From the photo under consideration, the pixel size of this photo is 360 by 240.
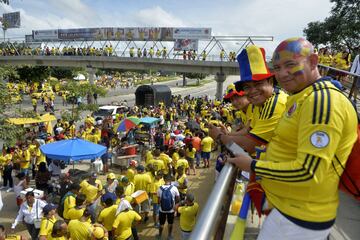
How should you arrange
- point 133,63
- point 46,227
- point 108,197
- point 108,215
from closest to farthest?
point 46,227, point 108,215, point 108,197, point 133,63

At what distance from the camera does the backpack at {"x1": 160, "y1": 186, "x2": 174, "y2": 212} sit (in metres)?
8.63

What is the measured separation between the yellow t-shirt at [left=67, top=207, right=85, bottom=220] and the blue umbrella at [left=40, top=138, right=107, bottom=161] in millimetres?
3410

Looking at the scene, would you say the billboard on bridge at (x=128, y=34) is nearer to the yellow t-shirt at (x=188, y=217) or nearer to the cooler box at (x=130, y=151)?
the cooler box at (x=130, y=151)

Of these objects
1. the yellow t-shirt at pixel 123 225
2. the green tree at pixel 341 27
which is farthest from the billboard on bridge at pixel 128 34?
the yellow t-shirt at pixel 123 225

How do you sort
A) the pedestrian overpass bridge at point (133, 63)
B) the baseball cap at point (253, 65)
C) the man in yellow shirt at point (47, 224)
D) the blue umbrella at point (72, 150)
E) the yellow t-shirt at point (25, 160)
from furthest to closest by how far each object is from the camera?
the pedestrian overpass bridge at point (133, 63) → the yellow t-shirt at point (25, 160) → the blue umbrella at point (72, 150) → the man in yellow shirt at point (47, 224) → the baseball cap at point (253, 65)

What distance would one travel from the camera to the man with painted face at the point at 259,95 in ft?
8.47

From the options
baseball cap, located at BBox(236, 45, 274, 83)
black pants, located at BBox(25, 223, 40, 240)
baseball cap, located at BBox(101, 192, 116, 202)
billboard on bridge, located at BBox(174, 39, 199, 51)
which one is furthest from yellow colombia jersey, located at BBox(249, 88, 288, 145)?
billboard on bridge, located at BBox(174, 39, 199, 51)

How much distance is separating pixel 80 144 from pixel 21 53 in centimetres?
4507

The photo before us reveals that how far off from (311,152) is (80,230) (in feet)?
19.3

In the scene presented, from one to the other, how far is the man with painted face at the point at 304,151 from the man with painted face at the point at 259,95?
1.93 feet

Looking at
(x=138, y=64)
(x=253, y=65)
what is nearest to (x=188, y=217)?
(x=253, y=65)

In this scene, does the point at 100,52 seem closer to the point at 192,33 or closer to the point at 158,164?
the point at 192,33

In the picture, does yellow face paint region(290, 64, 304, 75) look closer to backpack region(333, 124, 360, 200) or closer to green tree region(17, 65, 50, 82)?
backpack region(333, 124, 360, 200)

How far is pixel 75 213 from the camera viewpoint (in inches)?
284
